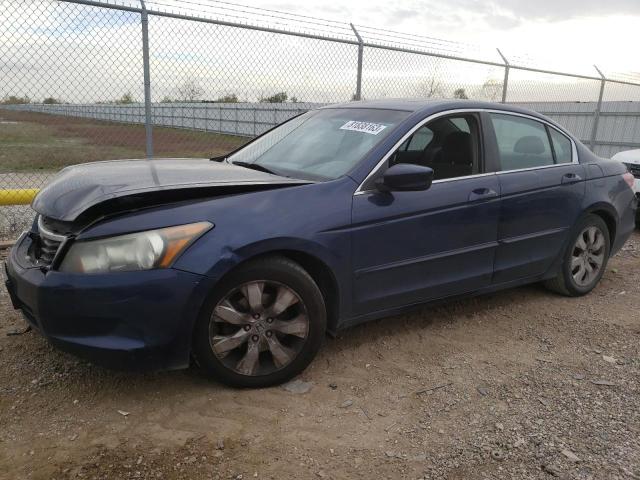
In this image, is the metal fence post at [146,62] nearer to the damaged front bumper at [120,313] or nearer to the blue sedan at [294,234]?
the blue sedan at [294,234]

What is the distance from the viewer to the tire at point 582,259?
4.51 meters

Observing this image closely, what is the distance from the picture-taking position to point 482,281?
3.87 meters

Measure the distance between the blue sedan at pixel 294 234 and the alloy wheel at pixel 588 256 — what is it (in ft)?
0.46

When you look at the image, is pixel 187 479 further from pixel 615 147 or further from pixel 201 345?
pixel 615 147

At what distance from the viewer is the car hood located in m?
2.74

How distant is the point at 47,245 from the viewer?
2.86 m

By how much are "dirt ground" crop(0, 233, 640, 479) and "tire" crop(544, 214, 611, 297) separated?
31.1 inches

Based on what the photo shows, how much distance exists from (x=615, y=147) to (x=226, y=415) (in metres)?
14.5

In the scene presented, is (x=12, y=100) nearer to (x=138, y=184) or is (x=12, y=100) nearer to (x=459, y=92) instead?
(x=138, y=184)

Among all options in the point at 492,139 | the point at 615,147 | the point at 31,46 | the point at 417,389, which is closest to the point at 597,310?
the point at 492,139

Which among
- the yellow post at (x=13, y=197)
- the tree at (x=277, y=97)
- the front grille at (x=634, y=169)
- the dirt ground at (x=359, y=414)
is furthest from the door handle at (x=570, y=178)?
the yellow post at (x=13, y=197)

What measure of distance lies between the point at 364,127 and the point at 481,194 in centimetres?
94

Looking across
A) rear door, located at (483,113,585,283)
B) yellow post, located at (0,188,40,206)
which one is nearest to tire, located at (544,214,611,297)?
rear door, located at (483,113,585,283)

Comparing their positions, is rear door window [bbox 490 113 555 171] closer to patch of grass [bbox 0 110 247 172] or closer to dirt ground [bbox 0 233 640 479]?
dirt ground [bbox 0 233 640 479]
